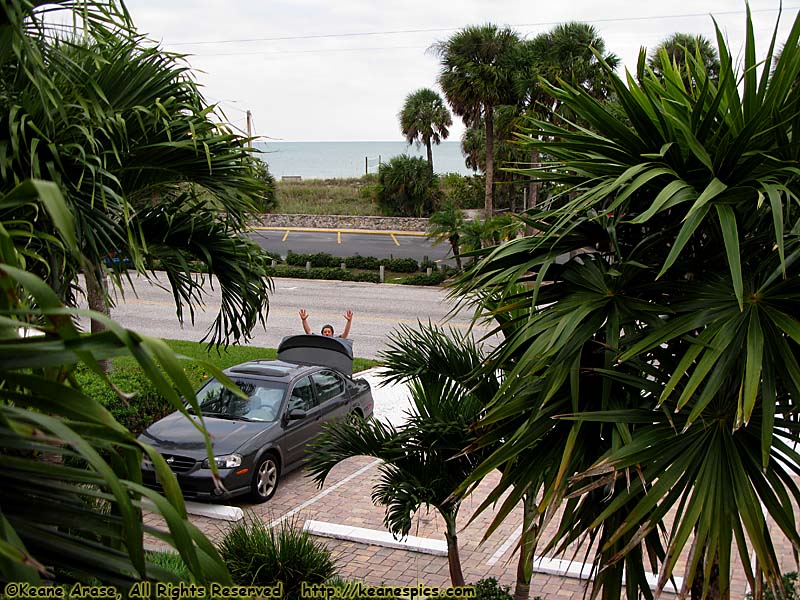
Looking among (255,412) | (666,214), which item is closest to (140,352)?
(666,214)

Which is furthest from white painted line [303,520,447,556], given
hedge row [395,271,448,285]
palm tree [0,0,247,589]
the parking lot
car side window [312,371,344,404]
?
hedge row [395,271,448,285]

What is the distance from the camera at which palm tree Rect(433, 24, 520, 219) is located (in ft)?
96.4

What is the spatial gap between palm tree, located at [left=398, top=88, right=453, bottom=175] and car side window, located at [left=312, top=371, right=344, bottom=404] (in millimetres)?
37447

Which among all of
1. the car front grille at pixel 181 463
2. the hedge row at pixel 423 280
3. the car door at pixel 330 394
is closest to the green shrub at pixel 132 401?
the car front grille at pixel 181 463

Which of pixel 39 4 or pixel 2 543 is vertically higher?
pixel 39 4

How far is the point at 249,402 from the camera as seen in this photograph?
34.1ft

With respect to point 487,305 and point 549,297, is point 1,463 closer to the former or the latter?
point 549,297

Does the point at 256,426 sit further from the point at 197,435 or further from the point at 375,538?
the point at 375,538

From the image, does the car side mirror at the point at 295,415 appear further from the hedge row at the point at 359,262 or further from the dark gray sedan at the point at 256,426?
the hedge row at the point at 359,262

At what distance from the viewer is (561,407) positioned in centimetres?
470

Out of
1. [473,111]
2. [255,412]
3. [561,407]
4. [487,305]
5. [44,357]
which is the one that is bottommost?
[255,412]

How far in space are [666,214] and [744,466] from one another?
1.56m

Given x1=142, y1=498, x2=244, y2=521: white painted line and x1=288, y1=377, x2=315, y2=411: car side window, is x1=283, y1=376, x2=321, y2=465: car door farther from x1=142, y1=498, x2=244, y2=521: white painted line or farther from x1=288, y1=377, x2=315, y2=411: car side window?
x1=142, y1=498, x2=244, y2=521: white painted line

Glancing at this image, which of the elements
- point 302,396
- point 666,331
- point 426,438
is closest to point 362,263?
point 302,396
